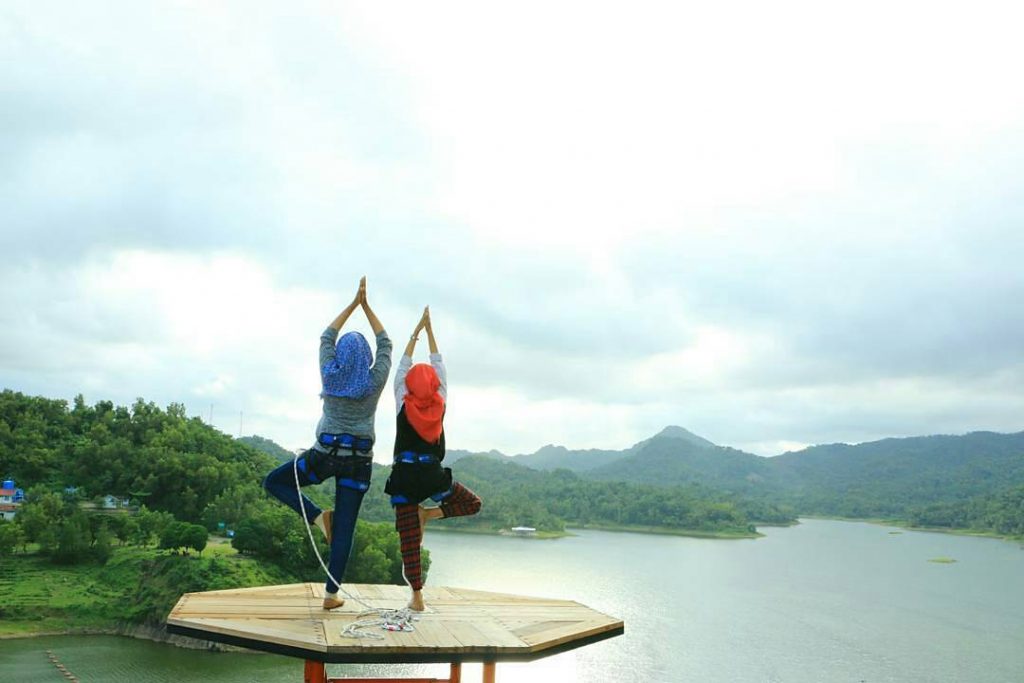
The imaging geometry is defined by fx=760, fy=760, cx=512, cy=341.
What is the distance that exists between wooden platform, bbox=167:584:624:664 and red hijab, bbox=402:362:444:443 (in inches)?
49.5

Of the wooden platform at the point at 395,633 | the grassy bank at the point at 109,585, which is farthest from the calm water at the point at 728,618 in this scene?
the wooden platform at the point at 395,633

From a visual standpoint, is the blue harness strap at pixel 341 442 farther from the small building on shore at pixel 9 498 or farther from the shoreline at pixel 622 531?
the shoreline at pixel 622 531

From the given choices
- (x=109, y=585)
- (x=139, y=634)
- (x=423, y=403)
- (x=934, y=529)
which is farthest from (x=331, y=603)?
(x=934, y=529)

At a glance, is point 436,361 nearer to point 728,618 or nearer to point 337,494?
point 337,494

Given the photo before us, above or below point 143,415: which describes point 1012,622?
below

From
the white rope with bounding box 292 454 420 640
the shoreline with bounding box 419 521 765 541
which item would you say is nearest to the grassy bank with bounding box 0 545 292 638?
the white rope with bounding box 292 454 420 640

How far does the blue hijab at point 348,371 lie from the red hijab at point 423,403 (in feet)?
1.00

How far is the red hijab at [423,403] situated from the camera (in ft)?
17.3

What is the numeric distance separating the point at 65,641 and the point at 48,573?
9635mm

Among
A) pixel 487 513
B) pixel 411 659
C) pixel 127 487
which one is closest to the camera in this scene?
pixel 411 659

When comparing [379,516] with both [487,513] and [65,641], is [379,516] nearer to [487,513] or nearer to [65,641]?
[487,513]

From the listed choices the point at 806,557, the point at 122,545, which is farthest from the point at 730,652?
the point at 806,557

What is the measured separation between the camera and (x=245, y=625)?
4453mm

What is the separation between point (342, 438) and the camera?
521 cm
